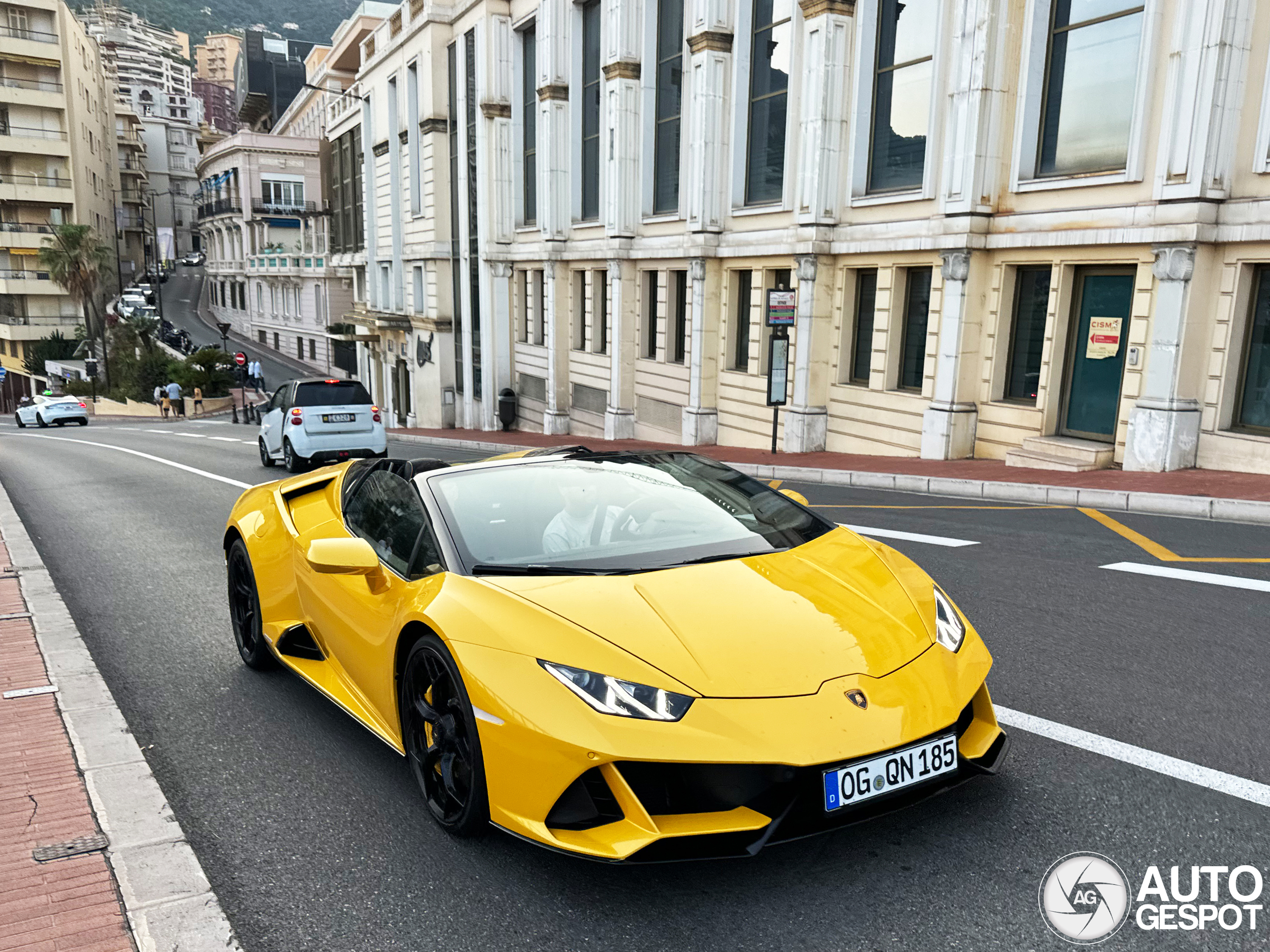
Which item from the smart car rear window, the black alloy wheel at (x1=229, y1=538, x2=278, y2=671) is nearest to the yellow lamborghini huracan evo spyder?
the black alloy wheel at (x1=229, y1=538, x2=278, y2=671)

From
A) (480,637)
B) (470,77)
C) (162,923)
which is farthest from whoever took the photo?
(470,77)

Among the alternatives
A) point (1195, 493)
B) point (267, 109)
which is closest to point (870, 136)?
point (1195, 493)

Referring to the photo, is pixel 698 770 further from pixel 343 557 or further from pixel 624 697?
pixel 343 557

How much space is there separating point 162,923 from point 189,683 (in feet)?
8.32

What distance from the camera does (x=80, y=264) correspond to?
64.1m

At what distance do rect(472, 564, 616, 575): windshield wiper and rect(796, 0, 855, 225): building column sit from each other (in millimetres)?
15770

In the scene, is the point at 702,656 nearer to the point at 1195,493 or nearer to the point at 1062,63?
the point at 1195,493

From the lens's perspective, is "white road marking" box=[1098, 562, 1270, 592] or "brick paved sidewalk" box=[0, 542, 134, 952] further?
"white road marking" box=[1098, 562, 1270, 592]

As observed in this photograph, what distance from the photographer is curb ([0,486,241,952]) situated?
117 inches

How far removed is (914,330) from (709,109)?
25.6 ft

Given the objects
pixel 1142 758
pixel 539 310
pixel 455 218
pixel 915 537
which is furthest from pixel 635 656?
pixel 455 218

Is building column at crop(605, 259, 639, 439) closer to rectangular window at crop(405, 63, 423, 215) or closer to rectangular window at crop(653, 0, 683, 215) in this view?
rectangular window at crop(653, 0, 683, 215)

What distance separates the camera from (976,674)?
3.46 metres

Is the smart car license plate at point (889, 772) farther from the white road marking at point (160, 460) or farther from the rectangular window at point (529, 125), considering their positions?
the rectangular window at point (529, 125)
